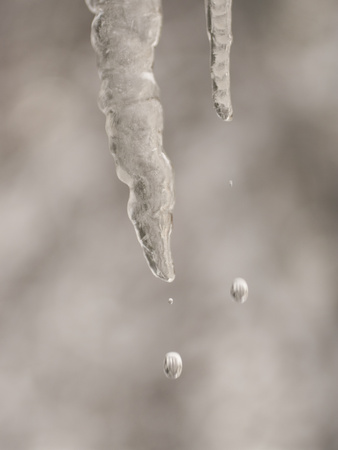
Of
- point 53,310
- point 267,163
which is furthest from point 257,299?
point 53,310

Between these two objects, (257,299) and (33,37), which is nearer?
(257,299)

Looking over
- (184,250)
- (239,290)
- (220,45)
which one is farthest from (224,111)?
(184,250)

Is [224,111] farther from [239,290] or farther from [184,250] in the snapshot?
[184,250]

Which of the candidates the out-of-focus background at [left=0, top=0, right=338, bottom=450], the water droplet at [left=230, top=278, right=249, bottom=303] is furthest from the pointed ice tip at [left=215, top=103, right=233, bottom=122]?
the out-of-focus background at [left=0, top=0, right=338, bottom=450]

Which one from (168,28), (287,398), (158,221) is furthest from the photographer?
(168,28)

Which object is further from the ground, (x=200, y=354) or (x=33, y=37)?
(x=33, y=37)

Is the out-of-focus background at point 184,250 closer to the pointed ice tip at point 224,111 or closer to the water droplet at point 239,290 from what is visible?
the water droplet at point 239,290

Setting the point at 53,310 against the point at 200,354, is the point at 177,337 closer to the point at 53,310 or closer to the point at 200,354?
the point at 200,354

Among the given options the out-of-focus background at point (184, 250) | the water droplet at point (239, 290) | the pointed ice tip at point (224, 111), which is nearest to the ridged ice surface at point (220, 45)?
the pointed ice tip at point (224, 111)
